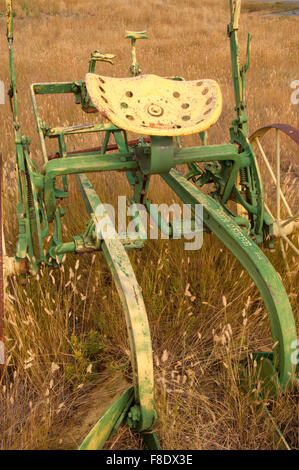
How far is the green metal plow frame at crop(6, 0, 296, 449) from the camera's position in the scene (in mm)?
1431

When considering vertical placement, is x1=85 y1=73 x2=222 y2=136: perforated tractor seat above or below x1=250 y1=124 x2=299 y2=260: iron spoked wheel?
above

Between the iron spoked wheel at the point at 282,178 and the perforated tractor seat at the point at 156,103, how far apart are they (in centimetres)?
58

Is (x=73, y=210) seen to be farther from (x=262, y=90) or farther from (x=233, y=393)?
(x=262, y=90)

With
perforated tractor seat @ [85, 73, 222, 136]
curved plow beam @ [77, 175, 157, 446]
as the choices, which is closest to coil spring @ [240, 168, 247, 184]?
perforated tractor seat @ [85, 73, 222, 136]

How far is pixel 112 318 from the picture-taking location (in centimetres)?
213

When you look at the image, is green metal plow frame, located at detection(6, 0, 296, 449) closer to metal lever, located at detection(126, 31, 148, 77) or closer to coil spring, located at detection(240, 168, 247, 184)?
coil spring, located at detection(240, 168, 247, 184)

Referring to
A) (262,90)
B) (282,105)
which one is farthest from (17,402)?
(262,90)

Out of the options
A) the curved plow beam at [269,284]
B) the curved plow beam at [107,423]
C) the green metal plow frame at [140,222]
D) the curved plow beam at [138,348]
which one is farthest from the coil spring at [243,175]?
the curved plow beam at [107,423]

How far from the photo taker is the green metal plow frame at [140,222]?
143 cm

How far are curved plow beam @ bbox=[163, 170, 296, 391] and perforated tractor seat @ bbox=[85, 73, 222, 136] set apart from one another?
519 mm

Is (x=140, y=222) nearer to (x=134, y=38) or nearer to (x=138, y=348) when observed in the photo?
(x=138, y=348)

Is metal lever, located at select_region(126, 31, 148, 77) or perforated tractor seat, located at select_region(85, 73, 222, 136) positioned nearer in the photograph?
perforated tractor seat, located at select_region(85, 73, 222, 136)

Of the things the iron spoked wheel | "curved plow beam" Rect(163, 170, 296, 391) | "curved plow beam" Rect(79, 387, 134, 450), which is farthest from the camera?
the iron spoked wheel

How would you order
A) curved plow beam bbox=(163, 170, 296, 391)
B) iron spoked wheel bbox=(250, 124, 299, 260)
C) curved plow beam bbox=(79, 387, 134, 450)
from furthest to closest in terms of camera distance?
iron spoked wheel bbox=(250, 124, 299, 260), curved plow beam bbox=(163, 170, 296, 391), curved plow beam bbox=(79, 387, 134, 450)
